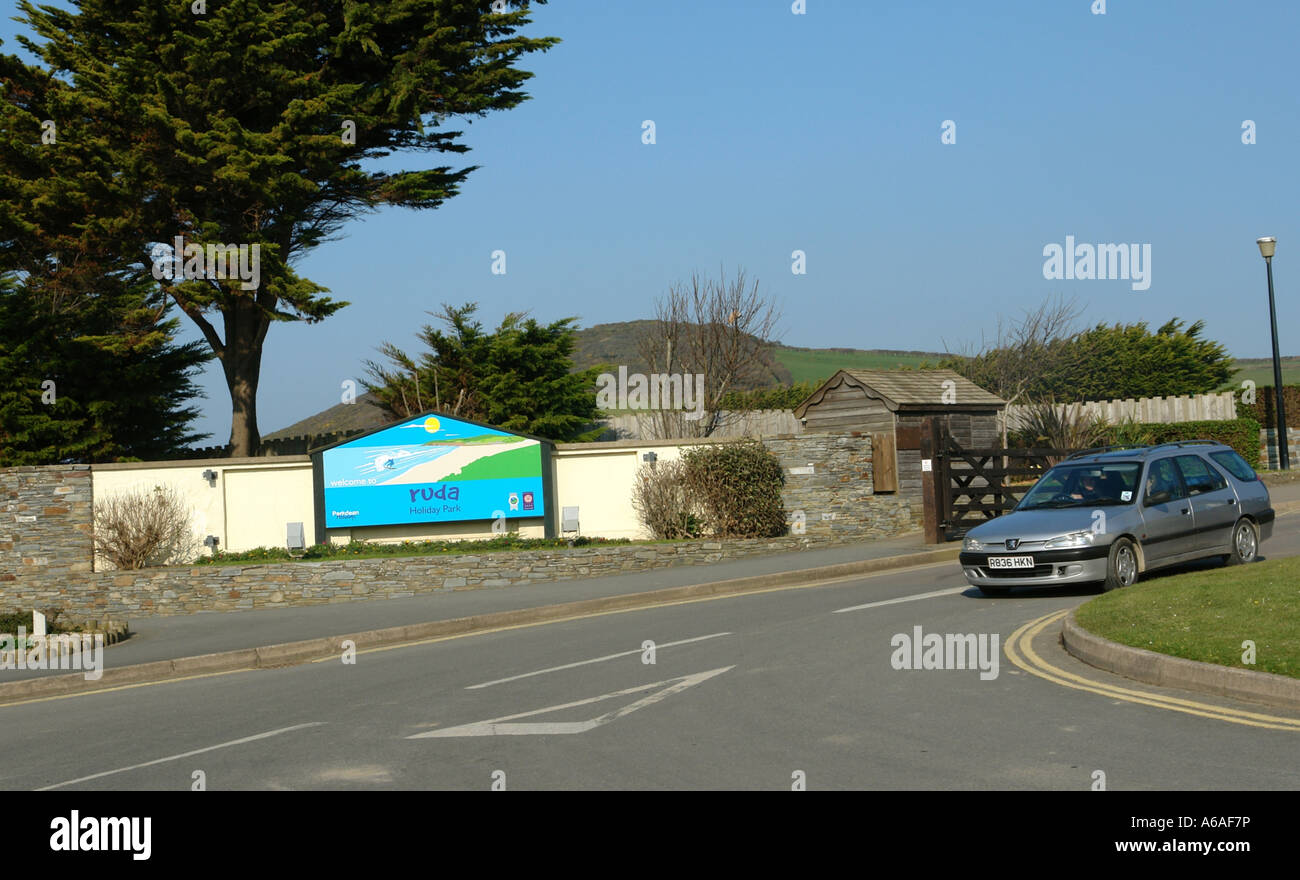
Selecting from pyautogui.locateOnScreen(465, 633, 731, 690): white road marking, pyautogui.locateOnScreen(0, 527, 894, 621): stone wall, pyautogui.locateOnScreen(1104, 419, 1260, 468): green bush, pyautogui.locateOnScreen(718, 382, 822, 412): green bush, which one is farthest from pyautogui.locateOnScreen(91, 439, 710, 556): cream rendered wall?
pyautogui.locateOnScreen(718, 382, 822, 412): green bush

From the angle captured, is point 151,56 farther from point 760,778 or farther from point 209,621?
point 760,778

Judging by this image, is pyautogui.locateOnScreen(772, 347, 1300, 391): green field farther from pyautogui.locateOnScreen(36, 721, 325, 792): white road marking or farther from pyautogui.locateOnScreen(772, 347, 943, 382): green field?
pyautogui.locateOnScreen(36, 721, 325, 792): white road marking

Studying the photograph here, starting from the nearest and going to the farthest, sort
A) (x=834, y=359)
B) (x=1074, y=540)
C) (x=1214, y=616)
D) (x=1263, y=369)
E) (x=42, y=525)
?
(x=1214, y=616) → (x=1074, y=540) → (x=42, y=525) → (x=1263, y=369) → (x=834, y=359)

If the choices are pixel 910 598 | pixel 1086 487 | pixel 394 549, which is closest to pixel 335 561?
pixel 394 549

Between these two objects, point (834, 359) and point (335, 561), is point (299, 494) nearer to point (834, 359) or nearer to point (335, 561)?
point (335, 561)

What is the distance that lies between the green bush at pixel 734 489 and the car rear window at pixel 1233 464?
347 inches

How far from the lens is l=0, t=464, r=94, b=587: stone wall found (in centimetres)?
2186

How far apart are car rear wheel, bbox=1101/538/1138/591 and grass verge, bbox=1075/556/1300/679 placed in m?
0.53

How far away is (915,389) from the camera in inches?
1017

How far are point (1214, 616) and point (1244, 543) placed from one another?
5.48 metres

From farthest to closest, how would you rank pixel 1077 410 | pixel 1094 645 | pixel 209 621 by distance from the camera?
1. pixel 1077 410
2. pixel 209 621
3. pixel 1094 645
